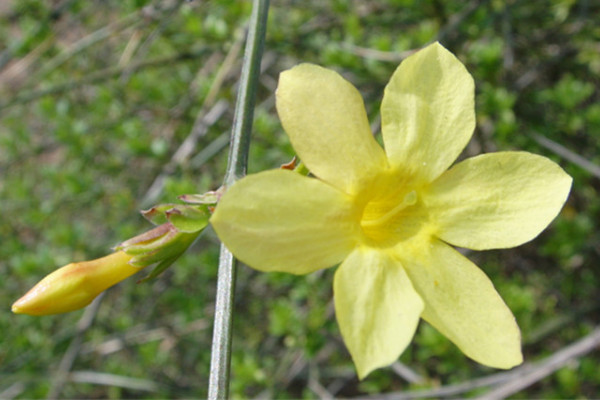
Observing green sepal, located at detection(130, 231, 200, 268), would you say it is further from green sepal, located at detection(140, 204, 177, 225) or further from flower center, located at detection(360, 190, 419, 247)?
flower center, located at detection(360, 190, 419, 247)

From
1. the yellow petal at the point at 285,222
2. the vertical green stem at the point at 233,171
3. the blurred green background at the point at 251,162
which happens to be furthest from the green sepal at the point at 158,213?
the blurred green background at the point at 251,162

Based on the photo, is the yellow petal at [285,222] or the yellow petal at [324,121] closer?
the yellow petal at [285,222]

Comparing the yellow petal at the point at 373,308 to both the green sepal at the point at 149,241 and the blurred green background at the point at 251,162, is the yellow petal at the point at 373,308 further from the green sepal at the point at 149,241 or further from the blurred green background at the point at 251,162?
the blurred green background at the point at 251,162

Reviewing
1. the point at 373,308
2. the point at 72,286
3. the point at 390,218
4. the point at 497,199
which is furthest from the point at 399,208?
the point at 72,286

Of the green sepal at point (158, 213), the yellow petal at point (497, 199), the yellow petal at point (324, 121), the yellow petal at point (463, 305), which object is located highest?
the yellow petal at point (324, 121)

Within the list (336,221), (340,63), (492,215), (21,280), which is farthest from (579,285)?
(21,280)

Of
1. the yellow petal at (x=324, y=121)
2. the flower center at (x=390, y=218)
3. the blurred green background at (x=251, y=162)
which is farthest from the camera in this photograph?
the blurred green background at (x=251, y=162)
